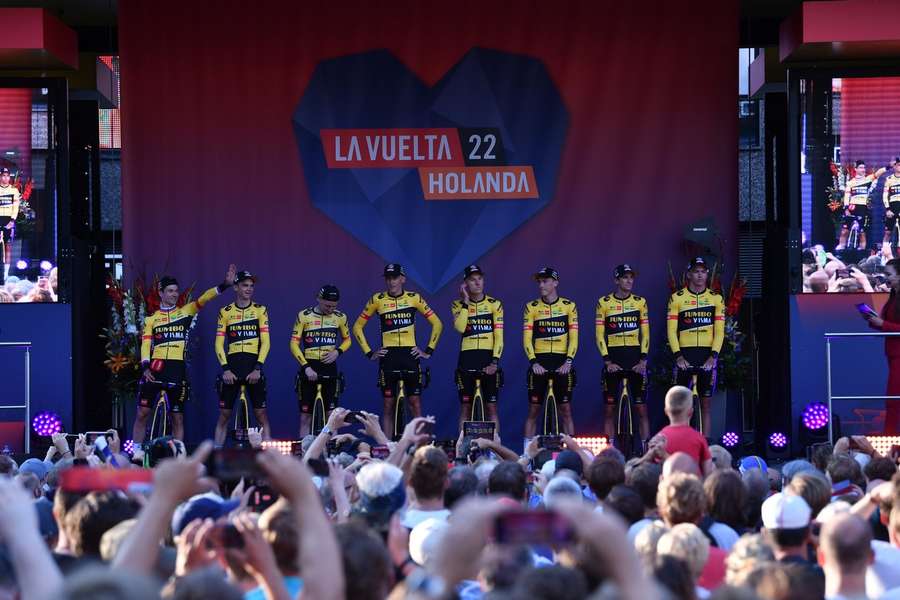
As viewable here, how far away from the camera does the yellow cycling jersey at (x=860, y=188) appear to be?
13.1m

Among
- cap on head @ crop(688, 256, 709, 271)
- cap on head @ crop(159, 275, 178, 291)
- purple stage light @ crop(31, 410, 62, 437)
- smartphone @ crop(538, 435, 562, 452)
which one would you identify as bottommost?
purple stage light @ crop(31, 410, 62, 437)

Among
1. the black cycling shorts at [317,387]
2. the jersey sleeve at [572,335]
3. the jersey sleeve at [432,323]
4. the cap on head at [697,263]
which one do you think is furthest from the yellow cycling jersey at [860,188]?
the black cycling shorts at [317,387]

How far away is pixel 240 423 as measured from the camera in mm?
12734

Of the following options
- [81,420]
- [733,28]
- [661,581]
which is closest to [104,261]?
[81,420]

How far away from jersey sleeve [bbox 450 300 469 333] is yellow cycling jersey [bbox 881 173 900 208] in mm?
4206

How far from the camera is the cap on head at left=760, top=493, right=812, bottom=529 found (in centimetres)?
411

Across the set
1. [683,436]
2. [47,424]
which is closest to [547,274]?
[47,424]

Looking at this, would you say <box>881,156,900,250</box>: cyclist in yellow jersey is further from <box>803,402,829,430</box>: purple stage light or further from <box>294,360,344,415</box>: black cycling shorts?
<box>294,360,344,415</box>: black cycling shorts

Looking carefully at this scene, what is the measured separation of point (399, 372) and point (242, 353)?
152cm

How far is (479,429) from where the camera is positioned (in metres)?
8.55

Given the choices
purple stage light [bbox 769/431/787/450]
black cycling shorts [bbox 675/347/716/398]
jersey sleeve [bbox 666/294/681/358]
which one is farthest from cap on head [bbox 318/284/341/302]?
purple stage light [bbox 769/431/787/450]

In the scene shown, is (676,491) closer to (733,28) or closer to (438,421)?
(438,421)

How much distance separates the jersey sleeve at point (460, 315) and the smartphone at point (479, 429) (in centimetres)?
401

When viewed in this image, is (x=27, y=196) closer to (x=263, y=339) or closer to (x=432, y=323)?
(x=263, y=339)
